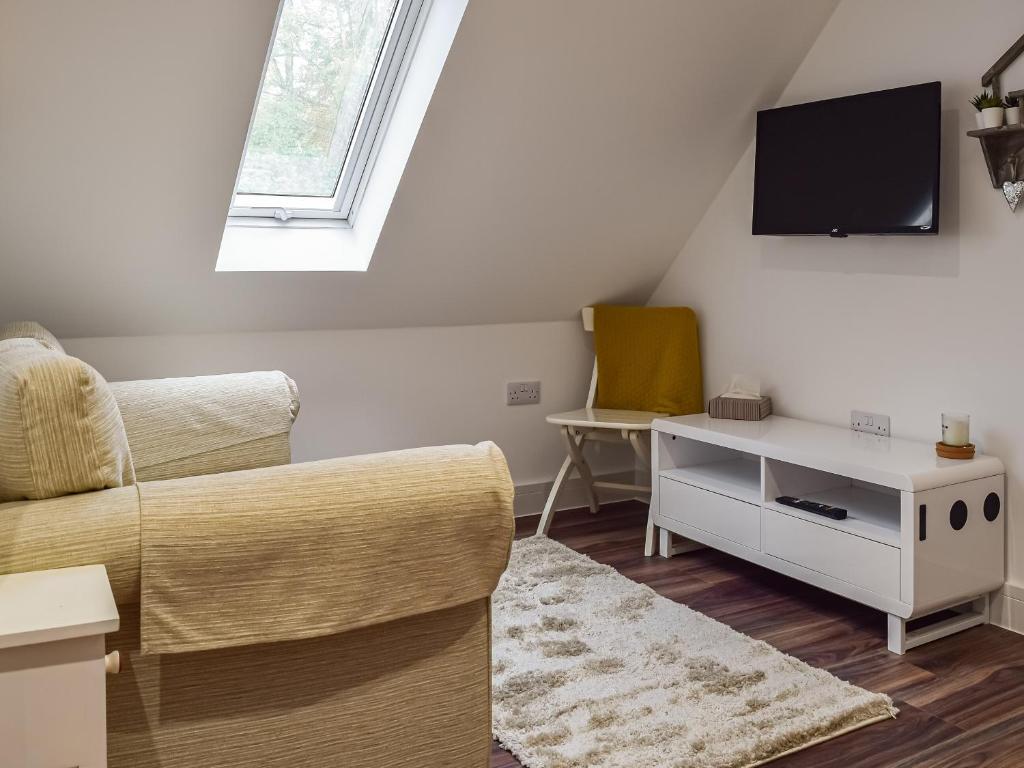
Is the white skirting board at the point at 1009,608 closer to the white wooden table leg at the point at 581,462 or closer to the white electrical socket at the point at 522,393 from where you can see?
the white wooden table leg at the point at 581,462

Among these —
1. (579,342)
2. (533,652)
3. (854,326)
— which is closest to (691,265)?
(579,342)

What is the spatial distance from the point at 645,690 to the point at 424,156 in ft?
5.75

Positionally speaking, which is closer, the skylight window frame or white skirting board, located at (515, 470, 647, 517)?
the skylight window frame

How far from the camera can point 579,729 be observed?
224 cm

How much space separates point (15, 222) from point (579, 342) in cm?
233

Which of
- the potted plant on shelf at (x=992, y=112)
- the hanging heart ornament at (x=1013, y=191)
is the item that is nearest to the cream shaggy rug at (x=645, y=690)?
the hanging heart ornament at (x=1013, y=191)

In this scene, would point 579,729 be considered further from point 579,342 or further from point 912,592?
point 579,342

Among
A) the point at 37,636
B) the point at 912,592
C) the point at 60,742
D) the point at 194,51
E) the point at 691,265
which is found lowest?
the point at 912,592

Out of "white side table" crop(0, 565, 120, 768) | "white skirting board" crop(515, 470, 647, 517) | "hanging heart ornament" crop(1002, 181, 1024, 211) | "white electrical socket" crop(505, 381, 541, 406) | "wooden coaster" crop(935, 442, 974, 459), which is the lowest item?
"white skirting board" crop(515, 470, 647, 517)

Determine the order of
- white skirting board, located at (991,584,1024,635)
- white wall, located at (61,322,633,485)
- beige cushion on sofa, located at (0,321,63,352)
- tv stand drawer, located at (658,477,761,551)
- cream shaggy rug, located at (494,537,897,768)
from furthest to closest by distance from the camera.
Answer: white wall, located at (61,322,633,485)
tv stand drawer, located at (658,477,761,551)
white skirting board, located at (991,584,1024,635)
beige cushion on sofa, located at (0,321,63,352)
cream shaggy rug, located at (494,537,897,768)

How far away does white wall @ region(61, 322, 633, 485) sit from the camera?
11.2ft

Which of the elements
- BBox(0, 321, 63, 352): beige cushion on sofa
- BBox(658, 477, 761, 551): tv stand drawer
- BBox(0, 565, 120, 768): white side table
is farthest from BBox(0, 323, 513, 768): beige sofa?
BBox(658, 477, 761, 551): tv stand drawer

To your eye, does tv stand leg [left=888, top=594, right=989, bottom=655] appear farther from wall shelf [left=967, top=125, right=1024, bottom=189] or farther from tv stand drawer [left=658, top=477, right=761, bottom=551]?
wall shelf [left=967, top=125, right=1024, bottom=189]

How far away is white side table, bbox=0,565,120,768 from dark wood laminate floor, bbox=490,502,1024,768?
1052 millimetres
